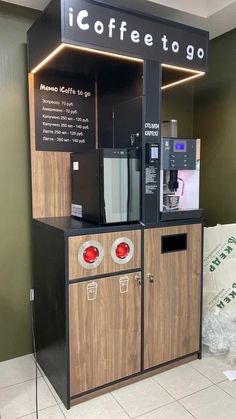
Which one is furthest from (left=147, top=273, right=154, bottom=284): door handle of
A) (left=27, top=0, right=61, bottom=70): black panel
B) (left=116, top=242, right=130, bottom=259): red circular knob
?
(left=27, top=0, right=61, bottom=70): black panel

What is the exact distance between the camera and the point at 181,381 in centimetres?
219

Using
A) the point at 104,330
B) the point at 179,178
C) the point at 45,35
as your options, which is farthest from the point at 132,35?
the point at 104,330

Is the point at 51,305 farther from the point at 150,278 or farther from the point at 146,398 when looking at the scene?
the point at 146,398

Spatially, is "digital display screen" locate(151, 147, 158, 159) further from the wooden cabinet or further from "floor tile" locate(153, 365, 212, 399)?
"floor tile" locate(153, 365, 212, 399)

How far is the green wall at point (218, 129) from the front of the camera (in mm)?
2764

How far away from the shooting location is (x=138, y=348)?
2.15 m

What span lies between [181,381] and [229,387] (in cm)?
31

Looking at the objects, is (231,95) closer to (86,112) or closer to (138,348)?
(86,112)

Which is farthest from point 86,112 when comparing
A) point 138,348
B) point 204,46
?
point 138,348

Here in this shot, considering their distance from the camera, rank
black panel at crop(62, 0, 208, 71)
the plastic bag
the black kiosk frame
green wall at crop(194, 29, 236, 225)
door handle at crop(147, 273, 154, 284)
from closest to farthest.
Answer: black panel at crop(62, 0, 208, 71) → the black kiosk frame → door handle at crop(147, 273, 154, 284) → the plastic bag → green wall at crop(194, 29, 236, 225)

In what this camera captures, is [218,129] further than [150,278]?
Yes

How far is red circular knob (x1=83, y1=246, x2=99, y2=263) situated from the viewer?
6.23ft

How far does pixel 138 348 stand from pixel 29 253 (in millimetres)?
1042

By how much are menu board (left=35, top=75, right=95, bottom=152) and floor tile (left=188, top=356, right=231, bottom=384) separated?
5.98ft
